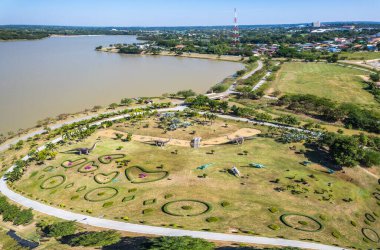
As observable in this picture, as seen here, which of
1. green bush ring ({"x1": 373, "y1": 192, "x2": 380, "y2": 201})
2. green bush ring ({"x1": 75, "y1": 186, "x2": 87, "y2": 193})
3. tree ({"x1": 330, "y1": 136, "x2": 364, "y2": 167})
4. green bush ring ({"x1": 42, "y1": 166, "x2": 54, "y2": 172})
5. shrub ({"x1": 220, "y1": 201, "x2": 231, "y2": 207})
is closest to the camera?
shrub ({"x1": 220, "y1": 201, "x2": 231, "y2": 207})

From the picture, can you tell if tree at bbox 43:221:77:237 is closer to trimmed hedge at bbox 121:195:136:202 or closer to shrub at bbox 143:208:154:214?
trimmed hedge at bbox 121:195:136:202

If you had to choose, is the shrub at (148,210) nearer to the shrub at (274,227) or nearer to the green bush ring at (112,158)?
the shrub at (274,227)

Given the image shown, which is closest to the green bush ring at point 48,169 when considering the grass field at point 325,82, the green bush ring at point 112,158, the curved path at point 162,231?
the green bush ring at point 112,158

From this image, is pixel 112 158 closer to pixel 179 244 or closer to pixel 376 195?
pixel 179 244

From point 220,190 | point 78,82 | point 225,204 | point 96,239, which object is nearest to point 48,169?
point 96,239

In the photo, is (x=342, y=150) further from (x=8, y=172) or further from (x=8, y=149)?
(x=8, y=149)

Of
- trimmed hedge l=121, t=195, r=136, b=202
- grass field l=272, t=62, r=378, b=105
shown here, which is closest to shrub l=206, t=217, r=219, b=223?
trimmed hedge l=121, t=195, r=136, b=202
